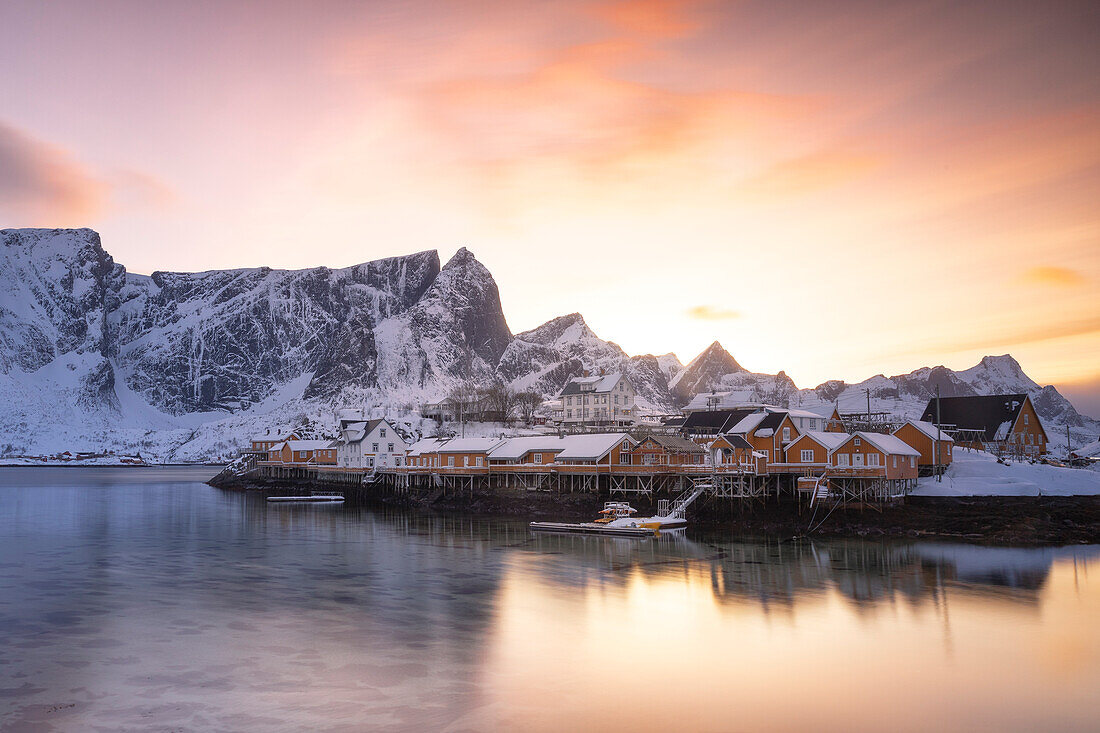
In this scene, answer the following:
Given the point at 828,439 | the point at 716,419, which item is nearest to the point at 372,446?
the point at 716,419

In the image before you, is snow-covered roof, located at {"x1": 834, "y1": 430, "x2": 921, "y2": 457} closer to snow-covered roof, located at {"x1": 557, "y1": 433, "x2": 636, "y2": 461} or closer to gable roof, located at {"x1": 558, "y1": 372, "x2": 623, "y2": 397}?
snow-covered roof, located at {"x1": 557, "y1": 433, "x2": 636, "y2": 461}

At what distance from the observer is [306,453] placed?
123m

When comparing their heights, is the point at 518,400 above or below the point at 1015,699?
above

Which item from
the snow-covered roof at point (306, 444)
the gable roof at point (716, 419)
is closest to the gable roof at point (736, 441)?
the gable roof at point (716, 419)

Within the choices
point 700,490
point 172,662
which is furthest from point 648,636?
point 700,490

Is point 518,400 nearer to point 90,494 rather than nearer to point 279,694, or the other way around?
point 90,494

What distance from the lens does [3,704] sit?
19766 mm

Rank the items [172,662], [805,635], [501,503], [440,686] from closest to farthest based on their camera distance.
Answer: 1. [440,686]
2. [172,662]
3. [805,635]
4. [501,503]

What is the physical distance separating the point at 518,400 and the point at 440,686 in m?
121

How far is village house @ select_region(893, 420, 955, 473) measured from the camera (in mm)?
60312

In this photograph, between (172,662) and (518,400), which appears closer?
(172,662)

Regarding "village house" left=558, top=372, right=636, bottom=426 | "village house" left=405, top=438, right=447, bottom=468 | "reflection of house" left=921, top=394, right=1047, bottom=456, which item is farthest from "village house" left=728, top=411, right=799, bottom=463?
"village house" left=558, top=372, right=636, bottom=426

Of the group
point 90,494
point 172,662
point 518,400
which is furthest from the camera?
point 518,400

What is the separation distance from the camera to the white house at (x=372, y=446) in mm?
106562
